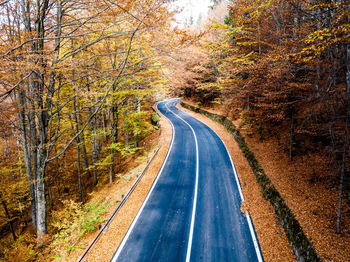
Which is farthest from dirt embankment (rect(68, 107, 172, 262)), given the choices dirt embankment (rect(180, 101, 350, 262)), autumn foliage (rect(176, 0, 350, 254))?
autumn foliage (rect(176, 0, 350, 254))

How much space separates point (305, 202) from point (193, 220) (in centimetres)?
506

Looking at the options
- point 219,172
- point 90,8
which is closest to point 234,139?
point 219,172

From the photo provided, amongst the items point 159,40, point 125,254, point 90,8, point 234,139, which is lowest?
point 125,254

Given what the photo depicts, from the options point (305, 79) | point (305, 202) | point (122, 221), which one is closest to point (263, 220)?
point (305, 202)

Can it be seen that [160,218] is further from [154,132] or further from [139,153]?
[154,132]

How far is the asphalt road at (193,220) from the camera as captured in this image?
6352 millimetres

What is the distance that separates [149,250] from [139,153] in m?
12.9

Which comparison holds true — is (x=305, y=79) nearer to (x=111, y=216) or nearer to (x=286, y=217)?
(x=286, y=217)

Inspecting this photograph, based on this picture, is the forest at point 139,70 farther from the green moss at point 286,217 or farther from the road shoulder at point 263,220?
the road shoulder at point 263,220

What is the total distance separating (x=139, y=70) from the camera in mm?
7320

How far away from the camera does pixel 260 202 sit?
888 centimetres

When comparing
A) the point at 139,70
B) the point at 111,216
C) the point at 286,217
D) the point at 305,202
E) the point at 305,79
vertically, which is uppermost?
the point at 139,70

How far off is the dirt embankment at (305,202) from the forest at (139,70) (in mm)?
254

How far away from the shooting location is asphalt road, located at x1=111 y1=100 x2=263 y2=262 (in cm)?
635
